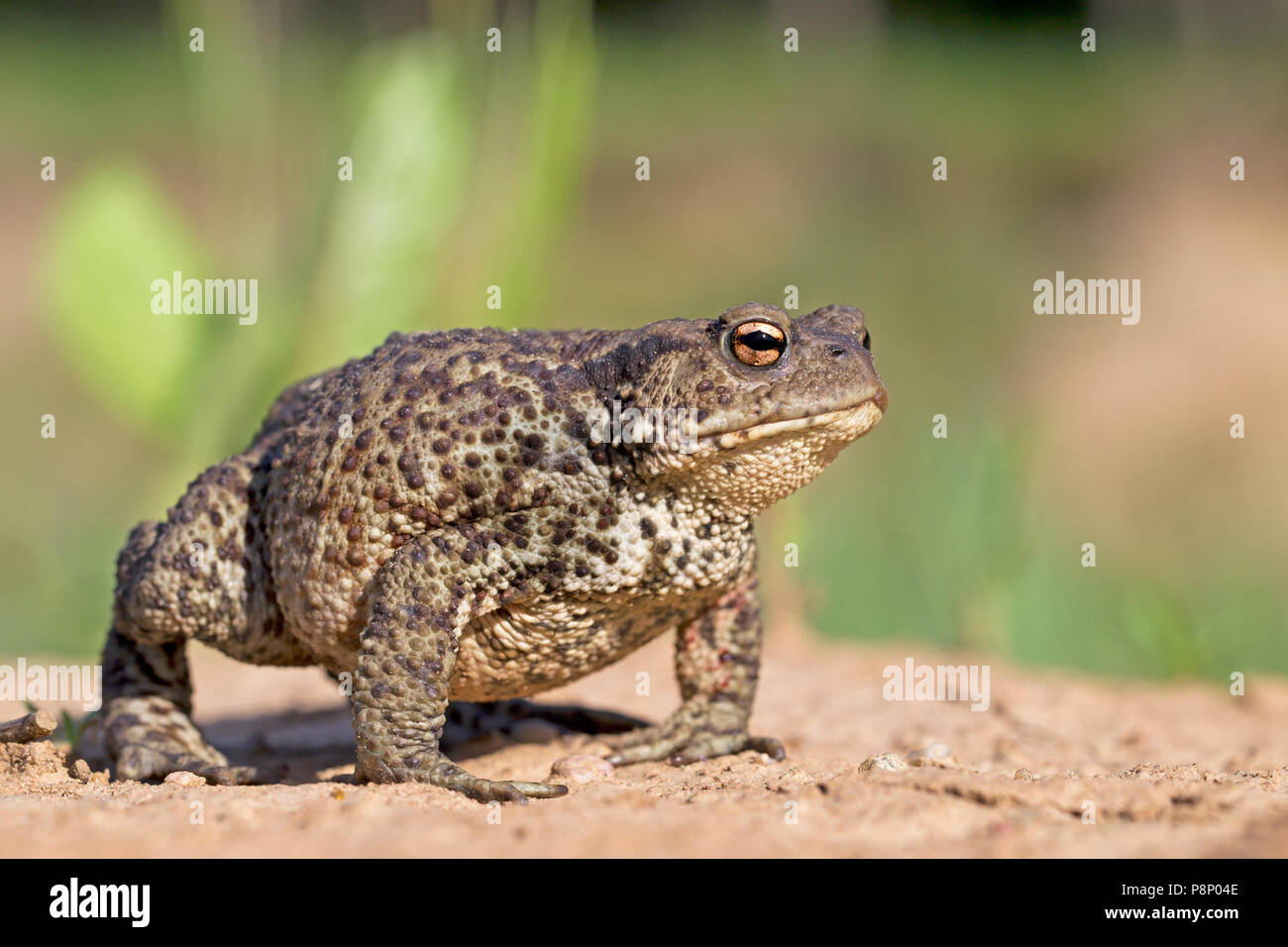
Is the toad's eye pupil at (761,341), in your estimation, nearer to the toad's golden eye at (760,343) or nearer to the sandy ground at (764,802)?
the toad's golden eye at (760,343)

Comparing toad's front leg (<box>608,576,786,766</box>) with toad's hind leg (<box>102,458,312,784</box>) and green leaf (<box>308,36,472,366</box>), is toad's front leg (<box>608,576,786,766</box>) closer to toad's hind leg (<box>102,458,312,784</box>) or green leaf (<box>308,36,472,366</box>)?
toad's hind leg (<box>102,458,312,784</box>)

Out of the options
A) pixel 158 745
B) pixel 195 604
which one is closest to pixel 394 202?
pixel 195 604

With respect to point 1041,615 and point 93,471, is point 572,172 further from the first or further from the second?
point 93,471

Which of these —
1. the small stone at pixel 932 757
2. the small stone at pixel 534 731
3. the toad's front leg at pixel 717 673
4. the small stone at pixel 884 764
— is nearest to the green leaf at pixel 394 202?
the small stone at pixel 534 731

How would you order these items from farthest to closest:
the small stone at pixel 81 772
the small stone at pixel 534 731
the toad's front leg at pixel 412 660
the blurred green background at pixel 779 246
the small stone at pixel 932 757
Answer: the blurred green background at pixel 779 246, the small stone at pixel 534 731, the small stone at pixel 81 772, the small stone at pixel 932 757, the toad's front leg at pixel 412 660

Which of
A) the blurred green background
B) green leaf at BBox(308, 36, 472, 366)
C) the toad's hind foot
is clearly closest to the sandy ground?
the toad's hind foot
